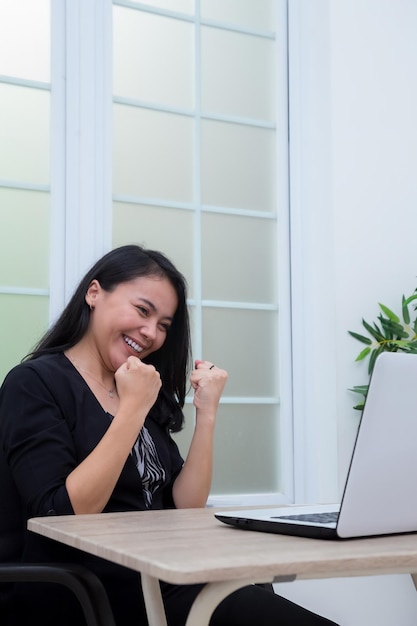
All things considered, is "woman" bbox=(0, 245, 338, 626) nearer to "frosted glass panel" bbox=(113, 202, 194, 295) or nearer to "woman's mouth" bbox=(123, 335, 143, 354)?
"woman's mouth" bbox=(123, 335, 143, 354)

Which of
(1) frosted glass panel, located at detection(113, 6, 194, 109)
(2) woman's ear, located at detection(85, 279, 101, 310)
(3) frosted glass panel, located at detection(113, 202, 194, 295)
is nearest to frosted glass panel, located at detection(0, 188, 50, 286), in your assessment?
(3) frosted glass panel, located at detection(113, 202, 194, 295)

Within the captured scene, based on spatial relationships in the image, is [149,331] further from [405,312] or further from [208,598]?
[405,312]

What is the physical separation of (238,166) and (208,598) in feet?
7.77

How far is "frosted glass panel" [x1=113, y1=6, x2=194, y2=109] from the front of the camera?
9.70 ft

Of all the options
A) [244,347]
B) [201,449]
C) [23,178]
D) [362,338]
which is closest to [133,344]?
[201,449]

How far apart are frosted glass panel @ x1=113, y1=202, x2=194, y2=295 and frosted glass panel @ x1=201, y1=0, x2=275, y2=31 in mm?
760

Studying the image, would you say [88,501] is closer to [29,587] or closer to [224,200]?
[29,587]

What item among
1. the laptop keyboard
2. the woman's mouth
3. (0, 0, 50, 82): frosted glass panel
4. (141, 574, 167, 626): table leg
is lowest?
(141, 574, 167, 626): table leg

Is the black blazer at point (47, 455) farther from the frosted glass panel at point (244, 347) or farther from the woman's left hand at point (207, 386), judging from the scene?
the frosted glass panel at point (244, 347)

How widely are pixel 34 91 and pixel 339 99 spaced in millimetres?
1105

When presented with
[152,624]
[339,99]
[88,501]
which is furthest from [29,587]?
[339,99]

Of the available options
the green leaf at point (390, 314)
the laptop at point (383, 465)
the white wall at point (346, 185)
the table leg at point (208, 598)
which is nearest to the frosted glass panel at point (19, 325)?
the white wall at point (346, 185)

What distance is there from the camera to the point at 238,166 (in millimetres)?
3172

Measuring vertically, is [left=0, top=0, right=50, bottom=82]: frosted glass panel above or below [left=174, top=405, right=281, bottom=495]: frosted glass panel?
above
